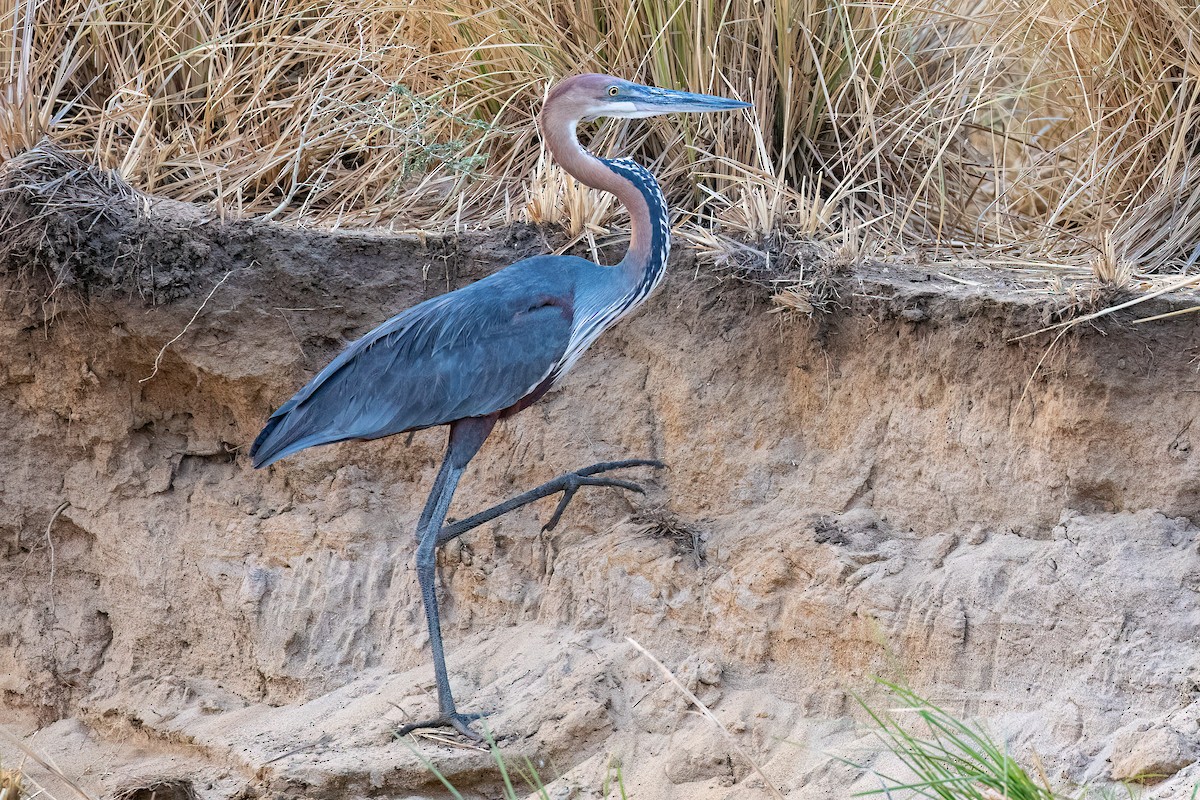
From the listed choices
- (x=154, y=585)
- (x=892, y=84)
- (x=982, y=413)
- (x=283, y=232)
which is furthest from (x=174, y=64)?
(x=982, y=413)

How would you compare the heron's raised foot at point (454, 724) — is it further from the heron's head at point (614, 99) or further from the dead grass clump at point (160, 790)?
the heron's head at point (614, 99)

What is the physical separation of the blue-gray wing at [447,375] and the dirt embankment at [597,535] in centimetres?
60

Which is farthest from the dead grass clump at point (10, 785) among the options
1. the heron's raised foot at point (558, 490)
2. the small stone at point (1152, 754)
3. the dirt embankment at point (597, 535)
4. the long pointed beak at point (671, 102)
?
the long pointed beak at point (671, 102)

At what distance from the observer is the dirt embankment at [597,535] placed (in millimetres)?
3828

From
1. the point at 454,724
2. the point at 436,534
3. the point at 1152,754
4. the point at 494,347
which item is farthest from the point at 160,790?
the point at 1152,754

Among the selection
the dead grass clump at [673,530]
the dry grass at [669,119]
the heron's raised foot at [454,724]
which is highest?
the dry grass at [669,119]

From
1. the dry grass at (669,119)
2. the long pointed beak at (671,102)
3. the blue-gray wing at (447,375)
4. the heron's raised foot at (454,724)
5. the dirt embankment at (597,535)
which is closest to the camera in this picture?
the dirt embankment at (597,535)

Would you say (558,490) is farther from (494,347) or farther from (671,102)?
(671,102)

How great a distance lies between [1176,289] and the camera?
3898 mm

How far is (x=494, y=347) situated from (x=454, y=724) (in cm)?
123

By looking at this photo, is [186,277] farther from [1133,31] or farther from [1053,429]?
[1133,31]

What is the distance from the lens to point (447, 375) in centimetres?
430

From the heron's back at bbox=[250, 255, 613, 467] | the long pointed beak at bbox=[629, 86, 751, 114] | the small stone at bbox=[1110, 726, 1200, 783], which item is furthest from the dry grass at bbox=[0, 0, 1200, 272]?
the small stone at bbox=[1110, 726, 1200, 783]

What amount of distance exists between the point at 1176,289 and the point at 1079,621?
1057 mm
